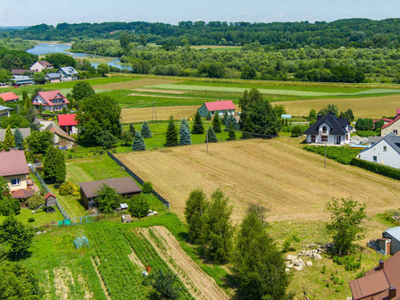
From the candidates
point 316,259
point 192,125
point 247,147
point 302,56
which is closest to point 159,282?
point 316,259

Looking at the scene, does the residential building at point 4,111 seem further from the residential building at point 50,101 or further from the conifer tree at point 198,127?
the conifer tree at point 198,127

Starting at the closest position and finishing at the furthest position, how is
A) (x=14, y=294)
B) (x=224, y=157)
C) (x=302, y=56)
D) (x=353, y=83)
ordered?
(x=14, y=294), (x=224, y=157), (x=353, y=83), (x=302, y=56)

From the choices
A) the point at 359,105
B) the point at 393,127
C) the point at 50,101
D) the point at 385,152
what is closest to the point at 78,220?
the point at 385,152

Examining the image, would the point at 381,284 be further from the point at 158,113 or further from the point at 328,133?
the point at 158,113

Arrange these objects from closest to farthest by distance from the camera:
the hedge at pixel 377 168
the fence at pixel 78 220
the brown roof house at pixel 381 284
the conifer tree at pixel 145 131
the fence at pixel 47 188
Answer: the brown roof house at pixel 381 284 → the fence at pixel 78 220 → the fence at pixel 47 188 → the hedge at pixel 377 168 → the conifer tree at pixel 145 131

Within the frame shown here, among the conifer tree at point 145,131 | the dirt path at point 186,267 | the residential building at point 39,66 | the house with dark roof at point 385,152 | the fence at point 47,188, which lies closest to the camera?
the dirt path at point 186,267

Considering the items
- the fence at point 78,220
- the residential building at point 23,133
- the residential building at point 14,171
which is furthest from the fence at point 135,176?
the residential building at point 23,133

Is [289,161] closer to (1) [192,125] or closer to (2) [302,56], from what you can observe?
(1) [192,125]
